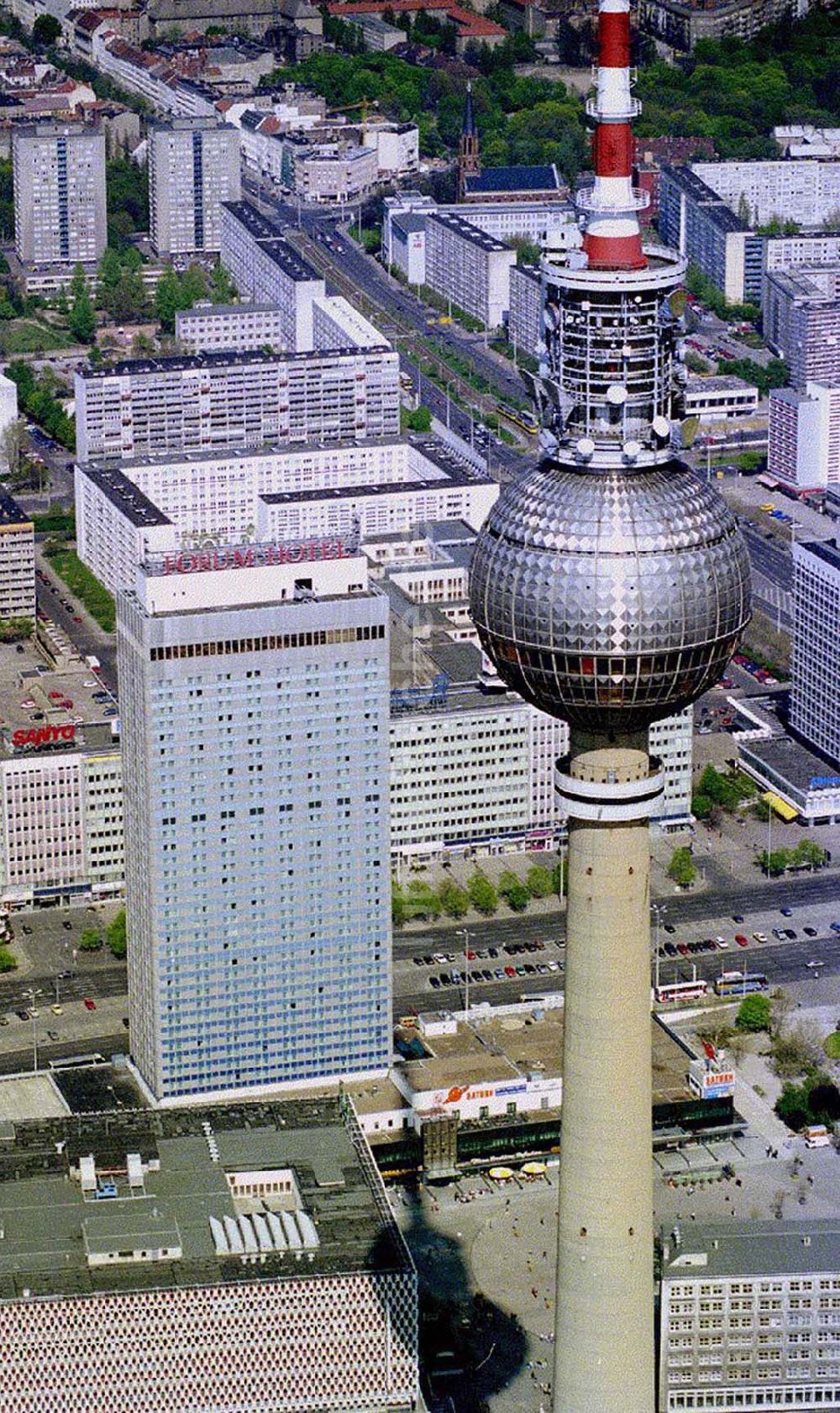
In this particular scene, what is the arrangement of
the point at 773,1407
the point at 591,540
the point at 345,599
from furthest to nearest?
the point at 345,599 → the point at 773,1407 → the point at 591,540

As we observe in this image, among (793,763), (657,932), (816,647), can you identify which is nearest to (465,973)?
(657,932)

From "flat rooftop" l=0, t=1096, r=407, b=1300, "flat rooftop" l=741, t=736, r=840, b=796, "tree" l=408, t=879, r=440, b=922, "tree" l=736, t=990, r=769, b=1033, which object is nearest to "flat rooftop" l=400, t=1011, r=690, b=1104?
"tree" l=736, t=990, r=769, b=1033

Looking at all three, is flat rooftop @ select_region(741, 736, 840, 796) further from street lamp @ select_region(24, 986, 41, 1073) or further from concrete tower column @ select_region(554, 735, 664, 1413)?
concrete tower column @ select_region(554, 735, 664, 1413)

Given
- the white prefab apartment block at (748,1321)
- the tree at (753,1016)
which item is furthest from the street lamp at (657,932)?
the white prefab apartment block at (748,1321)

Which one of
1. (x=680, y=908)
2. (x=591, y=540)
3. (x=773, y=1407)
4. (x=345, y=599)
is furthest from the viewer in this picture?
(x=680, y=908)

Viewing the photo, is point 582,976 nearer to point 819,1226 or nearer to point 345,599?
point 819,1226

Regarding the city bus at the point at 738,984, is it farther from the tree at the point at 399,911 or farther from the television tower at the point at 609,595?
the television tower at the point at 609,595

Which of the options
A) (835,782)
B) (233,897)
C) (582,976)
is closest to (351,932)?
(233,897)

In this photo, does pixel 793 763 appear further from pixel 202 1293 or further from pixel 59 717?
pixel 202 1293
